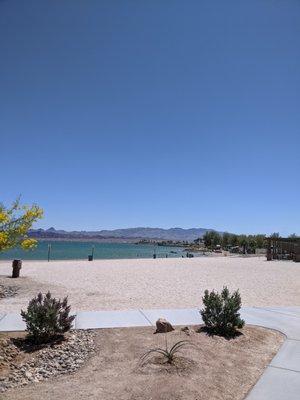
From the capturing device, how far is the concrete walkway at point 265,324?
5.83 m

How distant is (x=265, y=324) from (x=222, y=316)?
1.67 metres

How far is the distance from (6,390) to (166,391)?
1.99 metres

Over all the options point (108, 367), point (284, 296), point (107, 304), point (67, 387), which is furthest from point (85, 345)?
point (284, 296)

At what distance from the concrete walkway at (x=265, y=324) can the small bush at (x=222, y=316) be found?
0.78 metres

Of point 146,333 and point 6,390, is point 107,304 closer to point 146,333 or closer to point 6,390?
point 146,333

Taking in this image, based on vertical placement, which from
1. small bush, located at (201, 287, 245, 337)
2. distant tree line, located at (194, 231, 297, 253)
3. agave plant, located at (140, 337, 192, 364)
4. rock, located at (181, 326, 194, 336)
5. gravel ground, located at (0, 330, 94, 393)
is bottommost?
gravel ground, located at (0, 330, 94, 393)

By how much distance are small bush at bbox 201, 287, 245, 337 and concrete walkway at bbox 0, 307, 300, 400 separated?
78cm

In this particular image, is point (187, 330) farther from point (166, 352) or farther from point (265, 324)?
point (265, 324)

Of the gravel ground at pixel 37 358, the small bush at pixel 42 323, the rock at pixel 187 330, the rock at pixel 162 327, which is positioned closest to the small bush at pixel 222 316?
the rock at pixel 187 330

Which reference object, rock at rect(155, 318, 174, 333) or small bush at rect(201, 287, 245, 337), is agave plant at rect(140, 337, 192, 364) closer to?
rock at rect(155, 318, 174, 333)

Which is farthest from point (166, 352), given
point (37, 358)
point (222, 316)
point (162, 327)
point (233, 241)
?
point (233, 241)

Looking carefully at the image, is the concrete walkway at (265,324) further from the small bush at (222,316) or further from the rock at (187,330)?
the rock at (187,330)

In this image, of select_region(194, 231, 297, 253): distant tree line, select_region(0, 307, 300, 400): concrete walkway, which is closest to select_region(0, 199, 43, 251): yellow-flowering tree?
select_region(0, 307, 300, 400): concrete walkway

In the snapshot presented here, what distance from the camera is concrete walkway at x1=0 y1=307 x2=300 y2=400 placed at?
19.1ft
